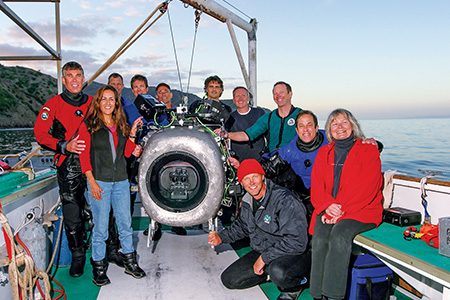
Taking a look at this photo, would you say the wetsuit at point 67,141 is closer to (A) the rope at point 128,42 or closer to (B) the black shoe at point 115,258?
(B) the black shoe at point 115,258

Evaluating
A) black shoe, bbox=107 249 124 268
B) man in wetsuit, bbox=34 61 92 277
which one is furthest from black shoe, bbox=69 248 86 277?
black shoe, bbox=107 249 124 268

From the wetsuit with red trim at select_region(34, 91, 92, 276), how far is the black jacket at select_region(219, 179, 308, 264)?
1149mm

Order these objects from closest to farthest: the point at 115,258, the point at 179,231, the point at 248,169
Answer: the point at 248,169 → the point at 115,258 → the point at 179,231

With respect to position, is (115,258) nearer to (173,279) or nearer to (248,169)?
(173,279)

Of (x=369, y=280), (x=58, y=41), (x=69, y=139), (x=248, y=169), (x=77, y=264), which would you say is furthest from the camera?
(x=58, y=41)

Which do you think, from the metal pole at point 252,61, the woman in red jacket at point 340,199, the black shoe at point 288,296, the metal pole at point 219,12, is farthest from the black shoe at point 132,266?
the metal pole at point 252,61

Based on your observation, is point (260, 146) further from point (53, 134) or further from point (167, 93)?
point (53, 134)

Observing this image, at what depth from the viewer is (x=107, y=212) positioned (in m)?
2.47

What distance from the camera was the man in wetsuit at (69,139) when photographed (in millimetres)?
2535

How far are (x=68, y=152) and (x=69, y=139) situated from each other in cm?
11

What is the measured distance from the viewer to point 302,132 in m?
2.71

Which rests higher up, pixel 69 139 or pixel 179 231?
pixel 69 139

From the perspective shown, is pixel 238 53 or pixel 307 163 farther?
pixel 238 53

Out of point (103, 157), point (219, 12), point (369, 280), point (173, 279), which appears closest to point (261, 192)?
point (369, 280)
